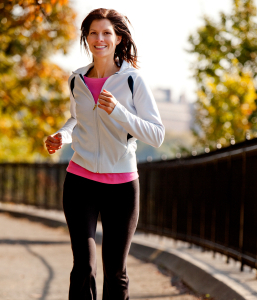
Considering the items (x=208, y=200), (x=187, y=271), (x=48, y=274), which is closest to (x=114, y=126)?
(x=187, y=271)

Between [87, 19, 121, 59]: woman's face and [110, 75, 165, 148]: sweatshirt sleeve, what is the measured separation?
0.87 ft

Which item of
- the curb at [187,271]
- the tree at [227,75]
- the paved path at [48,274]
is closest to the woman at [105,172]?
the curb at [187,271]

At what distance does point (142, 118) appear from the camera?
297cm

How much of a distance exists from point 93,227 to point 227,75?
1289cm

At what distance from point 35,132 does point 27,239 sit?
35.1ft

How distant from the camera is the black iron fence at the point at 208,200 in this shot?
538 centimetres

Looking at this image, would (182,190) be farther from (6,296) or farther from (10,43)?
(10,43)

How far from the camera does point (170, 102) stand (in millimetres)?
186250

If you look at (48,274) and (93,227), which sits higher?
(93,227)

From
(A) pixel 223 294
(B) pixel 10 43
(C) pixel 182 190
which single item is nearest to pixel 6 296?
(A) pixel 223 294

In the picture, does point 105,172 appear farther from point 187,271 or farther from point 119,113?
point 187,271

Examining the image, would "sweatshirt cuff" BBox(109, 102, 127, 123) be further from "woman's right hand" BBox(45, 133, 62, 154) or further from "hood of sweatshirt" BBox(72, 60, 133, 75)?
"woman's right hand" BBox(45, 133, 62, 154)

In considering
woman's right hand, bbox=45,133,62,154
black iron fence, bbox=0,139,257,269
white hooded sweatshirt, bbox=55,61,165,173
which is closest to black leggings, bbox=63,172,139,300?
white hooded sweatshirt, bbox=55,61,165,173

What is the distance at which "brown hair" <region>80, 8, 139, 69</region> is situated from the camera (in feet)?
10.2
